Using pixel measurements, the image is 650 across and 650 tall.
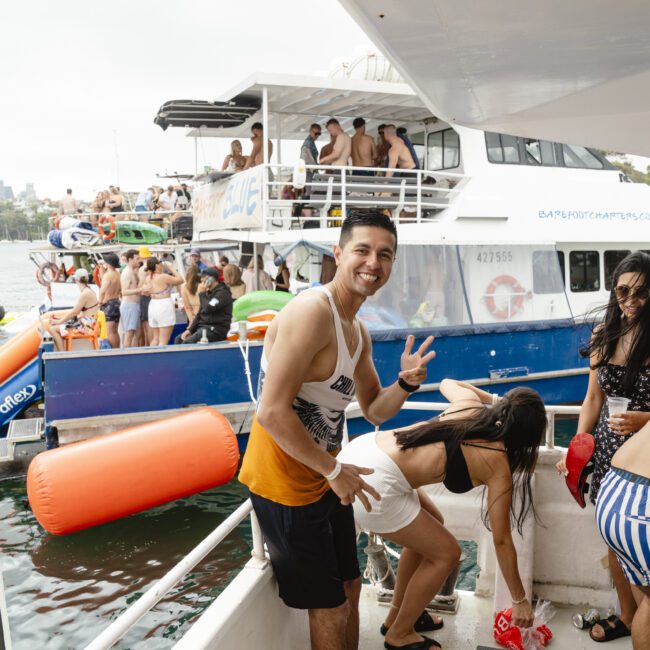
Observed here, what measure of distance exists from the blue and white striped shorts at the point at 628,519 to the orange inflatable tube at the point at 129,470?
4.60 m

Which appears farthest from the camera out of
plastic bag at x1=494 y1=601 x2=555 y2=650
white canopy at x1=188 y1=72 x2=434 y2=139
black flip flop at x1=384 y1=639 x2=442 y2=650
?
white canopy at x1=188 y1=72 x2=434 y2=139

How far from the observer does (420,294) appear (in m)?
8.41

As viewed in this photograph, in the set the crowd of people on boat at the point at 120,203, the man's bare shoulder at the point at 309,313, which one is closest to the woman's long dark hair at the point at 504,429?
the man's bare shoulder at the point at 309,313

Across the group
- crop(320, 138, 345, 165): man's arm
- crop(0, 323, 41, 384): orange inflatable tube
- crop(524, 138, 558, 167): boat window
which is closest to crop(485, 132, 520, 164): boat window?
crop(524, 138, 558, 167): boat window

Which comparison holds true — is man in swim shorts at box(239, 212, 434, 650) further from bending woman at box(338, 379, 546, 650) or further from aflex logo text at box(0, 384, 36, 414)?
aflex logo text at box(0, 384, 36, 414)

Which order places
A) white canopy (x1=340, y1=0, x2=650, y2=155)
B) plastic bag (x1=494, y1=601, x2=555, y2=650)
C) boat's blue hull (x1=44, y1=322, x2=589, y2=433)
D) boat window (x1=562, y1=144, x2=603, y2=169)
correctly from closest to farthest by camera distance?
1. white canopy (x1=340, y1=0, x2=650, y2=155)
2. plastic bag (x1=494, y1=601, x2=555, y2=650)
3. boat's blue hull (x1=44, y1=322, x2=589, y2=433)
4. boat window (x1=562, y1=144, x2=603, y2=169)

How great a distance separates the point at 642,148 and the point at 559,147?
7.54 meters

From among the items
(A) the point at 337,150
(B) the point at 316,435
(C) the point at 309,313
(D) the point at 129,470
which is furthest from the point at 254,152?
(C) the point at 309,313

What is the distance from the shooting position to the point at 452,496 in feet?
12.0

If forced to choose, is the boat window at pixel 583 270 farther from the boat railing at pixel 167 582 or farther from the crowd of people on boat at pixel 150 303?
the boat railing at pixel 167 582

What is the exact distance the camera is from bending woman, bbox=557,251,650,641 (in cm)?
292

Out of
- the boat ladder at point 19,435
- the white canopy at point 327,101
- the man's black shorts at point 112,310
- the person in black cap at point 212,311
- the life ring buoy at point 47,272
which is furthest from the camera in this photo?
the life ring buoy at point 47,272

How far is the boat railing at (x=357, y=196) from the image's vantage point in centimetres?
855

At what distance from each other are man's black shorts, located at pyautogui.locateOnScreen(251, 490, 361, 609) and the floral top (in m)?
1.29
